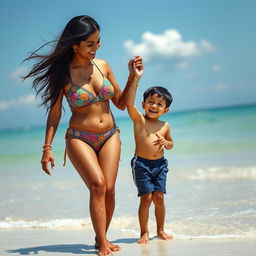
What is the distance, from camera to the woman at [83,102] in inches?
178

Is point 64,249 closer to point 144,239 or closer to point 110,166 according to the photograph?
point 144,239

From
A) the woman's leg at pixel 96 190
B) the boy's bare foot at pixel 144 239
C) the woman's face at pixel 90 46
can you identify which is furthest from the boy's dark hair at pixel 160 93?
the boy's bare foot at pixel 144 239

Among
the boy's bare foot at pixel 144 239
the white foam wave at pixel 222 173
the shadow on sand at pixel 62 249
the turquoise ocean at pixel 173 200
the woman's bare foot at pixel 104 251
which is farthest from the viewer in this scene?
the white foam wave at pixel 222 173

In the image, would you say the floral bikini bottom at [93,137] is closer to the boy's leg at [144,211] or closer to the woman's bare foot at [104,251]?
the boy's leg at [144,211]

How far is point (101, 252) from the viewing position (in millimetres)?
4359

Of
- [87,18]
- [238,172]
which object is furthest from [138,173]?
[238,172]

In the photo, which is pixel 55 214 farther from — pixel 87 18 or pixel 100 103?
pixel 87 18

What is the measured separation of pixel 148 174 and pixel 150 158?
16 centimetres

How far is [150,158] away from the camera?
510 centimetres

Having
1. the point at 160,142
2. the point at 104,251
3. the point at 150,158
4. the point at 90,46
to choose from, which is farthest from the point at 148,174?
the point at 90,46

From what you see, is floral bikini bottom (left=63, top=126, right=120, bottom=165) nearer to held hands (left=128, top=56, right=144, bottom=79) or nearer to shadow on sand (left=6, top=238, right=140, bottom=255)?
held hands (left=128, top=56, right=144, bottom=79)

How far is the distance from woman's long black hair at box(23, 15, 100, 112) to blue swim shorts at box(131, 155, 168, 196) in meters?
1.05

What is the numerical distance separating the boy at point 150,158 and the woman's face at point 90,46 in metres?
0.71

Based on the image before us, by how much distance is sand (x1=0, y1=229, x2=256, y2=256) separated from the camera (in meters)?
4.51
